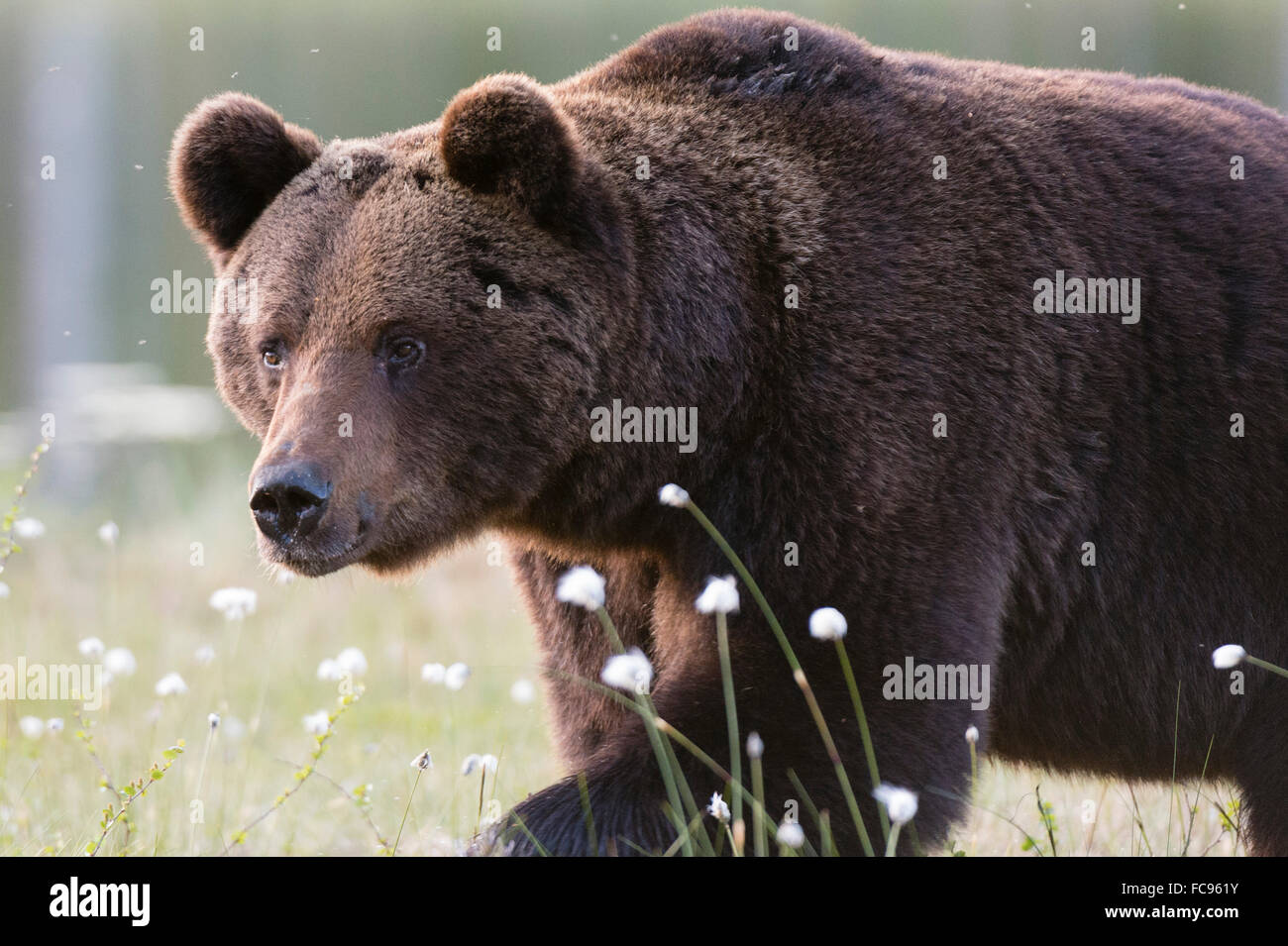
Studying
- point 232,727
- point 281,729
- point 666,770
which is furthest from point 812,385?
point 281,729

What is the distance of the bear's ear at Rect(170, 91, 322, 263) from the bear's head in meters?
0.32

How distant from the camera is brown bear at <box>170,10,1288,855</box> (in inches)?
167

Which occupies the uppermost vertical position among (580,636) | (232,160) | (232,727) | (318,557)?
(232,160)

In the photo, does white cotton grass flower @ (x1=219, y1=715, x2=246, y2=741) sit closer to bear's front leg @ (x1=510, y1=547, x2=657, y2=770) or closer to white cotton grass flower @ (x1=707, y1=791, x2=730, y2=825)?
bear's front leg @ (x1=510, y1=547, x2=657, y2=770)

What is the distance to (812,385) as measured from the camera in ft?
14.4

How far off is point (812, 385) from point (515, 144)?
1173mm

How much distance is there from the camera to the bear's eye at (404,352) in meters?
4.49

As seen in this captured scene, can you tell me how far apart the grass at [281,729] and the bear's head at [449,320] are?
1.93 ft

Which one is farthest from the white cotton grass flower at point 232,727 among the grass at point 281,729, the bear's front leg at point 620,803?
the bear's front leg at point 620,803

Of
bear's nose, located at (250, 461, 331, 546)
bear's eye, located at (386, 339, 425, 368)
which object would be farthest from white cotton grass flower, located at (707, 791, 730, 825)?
bear's eye, located at (386, 339, 425, 368)

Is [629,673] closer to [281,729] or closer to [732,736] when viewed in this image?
[732,736]

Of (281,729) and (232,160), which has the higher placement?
(232,160)
